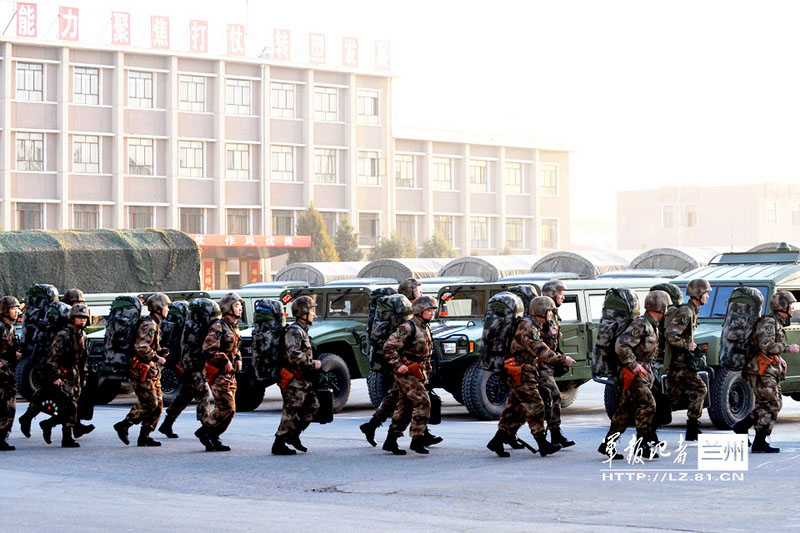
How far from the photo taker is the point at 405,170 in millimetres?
77062

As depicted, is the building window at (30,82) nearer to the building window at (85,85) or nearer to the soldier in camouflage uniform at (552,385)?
the building window at (85,85)

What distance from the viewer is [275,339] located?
13.9 metres

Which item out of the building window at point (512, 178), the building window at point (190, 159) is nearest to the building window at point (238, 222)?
the building window at point (190, 159)

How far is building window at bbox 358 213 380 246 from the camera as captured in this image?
74.9 meters

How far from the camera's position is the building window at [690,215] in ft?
371

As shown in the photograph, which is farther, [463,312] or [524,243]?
[524,243]

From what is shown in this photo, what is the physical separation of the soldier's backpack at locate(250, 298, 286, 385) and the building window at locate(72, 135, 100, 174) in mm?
52884

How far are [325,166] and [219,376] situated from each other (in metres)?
58.7

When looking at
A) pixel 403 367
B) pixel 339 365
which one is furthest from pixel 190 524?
pixel 339 365

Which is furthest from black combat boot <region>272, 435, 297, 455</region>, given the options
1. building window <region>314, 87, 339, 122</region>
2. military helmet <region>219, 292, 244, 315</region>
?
building window <region>314, 87, 339, 122</region>

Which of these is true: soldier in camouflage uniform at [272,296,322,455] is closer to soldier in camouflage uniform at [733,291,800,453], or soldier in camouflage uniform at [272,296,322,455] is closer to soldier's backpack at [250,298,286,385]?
soldier's backpack at [250,298,286,385]

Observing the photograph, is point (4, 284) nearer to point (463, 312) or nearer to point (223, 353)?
point (463, 312)

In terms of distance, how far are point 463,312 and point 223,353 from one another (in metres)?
6.03

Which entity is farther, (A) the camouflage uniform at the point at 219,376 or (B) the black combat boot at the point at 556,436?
(A) the camouflage uniform at the point at 219,376
